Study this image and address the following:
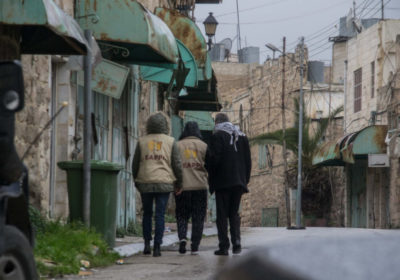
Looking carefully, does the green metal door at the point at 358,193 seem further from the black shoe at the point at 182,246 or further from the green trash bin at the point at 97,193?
the green trash bin at the point at 97,193

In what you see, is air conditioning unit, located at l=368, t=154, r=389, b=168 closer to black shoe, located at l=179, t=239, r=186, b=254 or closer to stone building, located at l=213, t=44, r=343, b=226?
stone building, located at l=213, t=44, r=343, b=226

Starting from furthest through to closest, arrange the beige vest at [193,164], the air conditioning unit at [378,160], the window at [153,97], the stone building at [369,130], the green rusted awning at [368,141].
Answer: the green rusted awning at [368,141] → the stone building at [369,130] → the air conditioning unit at [378,160] → the window at [153,97] → the beige vest at [193,164]

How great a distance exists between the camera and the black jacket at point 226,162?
1112cm

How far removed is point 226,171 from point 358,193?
2568cm

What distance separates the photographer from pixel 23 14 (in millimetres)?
8211

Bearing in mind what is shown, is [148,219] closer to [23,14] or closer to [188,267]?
[188,267]

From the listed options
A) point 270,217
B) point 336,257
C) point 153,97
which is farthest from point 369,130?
point 336,257

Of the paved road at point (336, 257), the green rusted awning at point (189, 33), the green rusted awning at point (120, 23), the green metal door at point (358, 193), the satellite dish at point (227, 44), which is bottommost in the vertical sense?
the green metal door at point (358, 193)

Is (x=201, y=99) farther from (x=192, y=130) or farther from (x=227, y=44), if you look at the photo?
(x=227, y=44)

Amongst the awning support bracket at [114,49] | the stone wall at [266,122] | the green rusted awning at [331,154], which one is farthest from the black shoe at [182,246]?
the stone wall at [266,122]

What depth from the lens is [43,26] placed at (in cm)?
896

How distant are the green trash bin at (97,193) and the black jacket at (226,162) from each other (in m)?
1.33

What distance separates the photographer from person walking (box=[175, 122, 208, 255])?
1134cm

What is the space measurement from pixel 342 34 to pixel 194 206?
1624 inches
